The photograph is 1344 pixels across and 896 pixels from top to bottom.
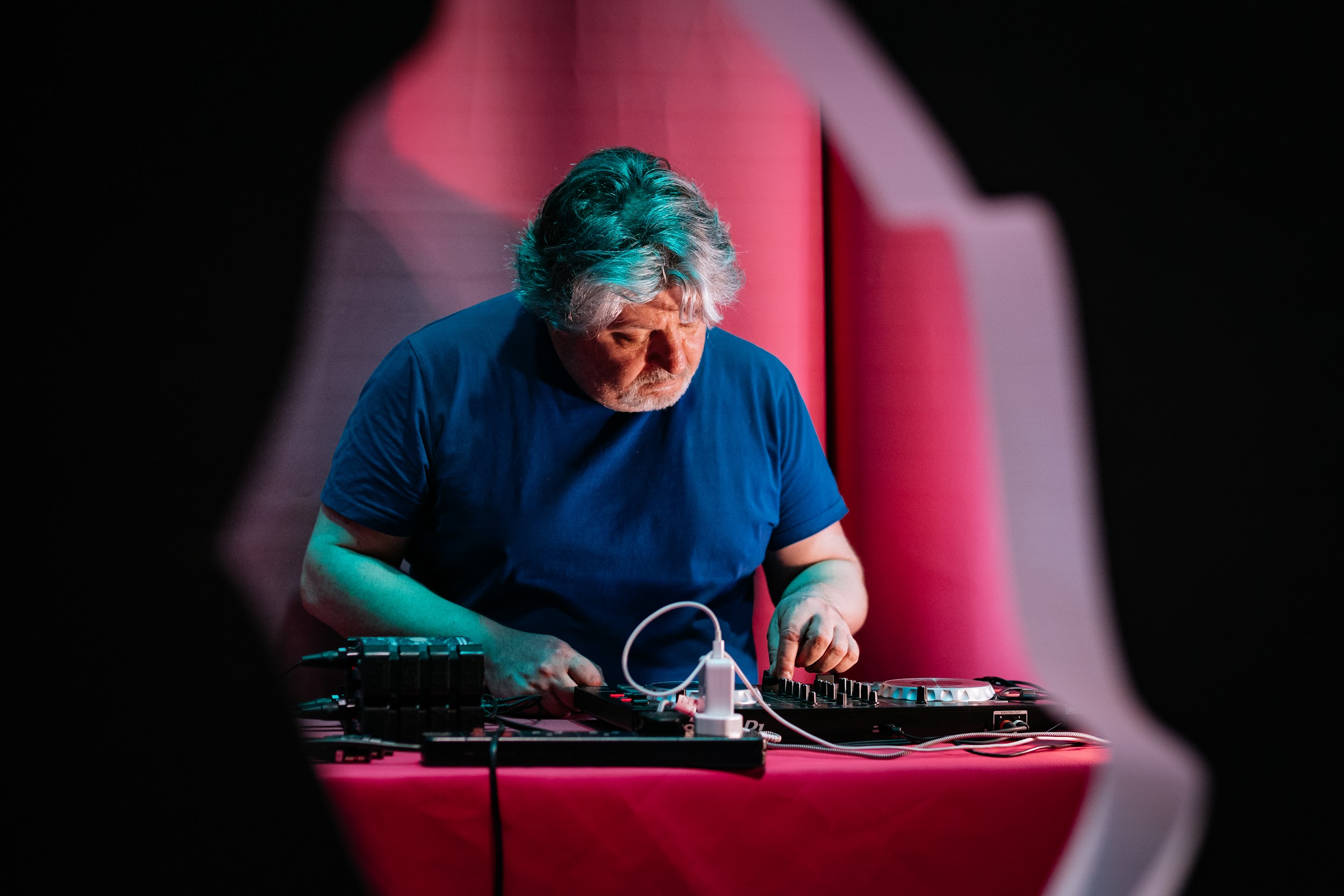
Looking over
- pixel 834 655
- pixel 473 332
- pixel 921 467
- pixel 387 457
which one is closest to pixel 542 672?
pixel 834 655

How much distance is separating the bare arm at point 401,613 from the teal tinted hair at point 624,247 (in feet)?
1.50

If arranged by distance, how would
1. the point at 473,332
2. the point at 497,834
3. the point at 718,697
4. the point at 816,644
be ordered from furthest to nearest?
1. the point at 473,332
2. the point at 816,644
3. the point at 718,697
4. the point at 497,834

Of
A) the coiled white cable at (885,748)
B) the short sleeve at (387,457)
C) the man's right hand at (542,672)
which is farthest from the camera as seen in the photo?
the short sleeve at (387,457)

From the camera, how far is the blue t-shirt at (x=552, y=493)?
177 centimetres

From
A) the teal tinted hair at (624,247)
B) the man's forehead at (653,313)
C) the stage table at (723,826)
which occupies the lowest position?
the stage table at (723,826)

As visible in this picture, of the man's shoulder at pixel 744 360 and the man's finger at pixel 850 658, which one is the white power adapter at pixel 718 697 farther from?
the man's shoulder at pixel 744 360

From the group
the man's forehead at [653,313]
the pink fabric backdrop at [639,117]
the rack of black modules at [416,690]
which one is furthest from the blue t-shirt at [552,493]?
the rack of black modules at [416,690]

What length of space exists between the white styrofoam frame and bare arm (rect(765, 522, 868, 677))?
11.0 inches

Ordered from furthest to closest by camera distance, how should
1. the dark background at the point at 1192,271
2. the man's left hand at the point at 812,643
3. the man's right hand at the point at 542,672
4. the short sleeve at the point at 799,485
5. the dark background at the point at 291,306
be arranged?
the short sleeve at the point at 799,485, the man's left hand at the point at 812,643, the man's right hand at the point at 542,672, the dark background at the point at 1192,271, the dark background at the point at 291,306

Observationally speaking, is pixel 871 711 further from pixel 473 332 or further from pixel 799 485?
pixel 473 332

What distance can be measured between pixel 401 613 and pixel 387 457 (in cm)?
26

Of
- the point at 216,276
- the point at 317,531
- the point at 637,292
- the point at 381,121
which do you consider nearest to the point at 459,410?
the point at 317,531

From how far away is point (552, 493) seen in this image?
1.79 metres

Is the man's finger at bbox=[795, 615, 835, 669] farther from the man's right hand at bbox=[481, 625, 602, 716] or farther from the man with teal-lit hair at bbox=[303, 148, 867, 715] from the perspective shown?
the man's right hand at bbox=[481, 625, 602, 716]
